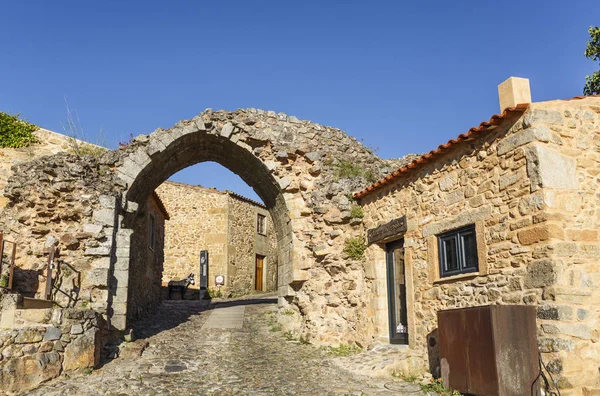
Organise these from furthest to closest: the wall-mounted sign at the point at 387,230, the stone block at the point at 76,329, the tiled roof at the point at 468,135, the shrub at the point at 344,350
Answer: the shrub at the point at 344,350, the wall-mounted sign at the point at 387,230, the stone block at the point at 76,329, the tiled roof at the point at 468,135

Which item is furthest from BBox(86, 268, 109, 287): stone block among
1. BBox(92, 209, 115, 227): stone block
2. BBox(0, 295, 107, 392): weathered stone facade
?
BBox(0, 295, 107, 392): weathered stone facade

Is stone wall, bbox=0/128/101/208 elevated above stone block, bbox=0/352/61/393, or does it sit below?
above

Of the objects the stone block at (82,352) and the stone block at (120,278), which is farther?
the stone block at (120,278)

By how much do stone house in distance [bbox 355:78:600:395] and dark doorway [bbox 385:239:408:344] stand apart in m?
0.70

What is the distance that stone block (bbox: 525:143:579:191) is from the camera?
548 centimetres

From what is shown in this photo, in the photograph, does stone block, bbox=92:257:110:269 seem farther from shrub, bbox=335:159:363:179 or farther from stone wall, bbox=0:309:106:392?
shrub, bbox=335:159:363:179

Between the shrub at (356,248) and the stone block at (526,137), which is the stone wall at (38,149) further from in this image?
the stone block at (526,137)

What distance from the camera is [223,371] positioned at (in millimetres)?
7438

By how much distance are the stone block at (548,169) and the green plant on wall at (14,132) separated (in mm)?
9808

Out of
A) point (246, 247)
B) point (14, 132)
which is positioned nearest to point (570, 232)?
point (14, 132)

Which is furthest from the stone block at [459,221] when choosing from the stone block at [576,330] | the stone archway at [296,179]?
the stone archway at [296,179]

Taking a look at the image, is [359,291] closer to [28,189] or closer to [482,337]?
[482,337]

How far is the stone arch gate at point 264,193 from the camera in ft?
29.8

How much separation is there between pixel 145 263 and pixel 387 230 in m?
7.38
